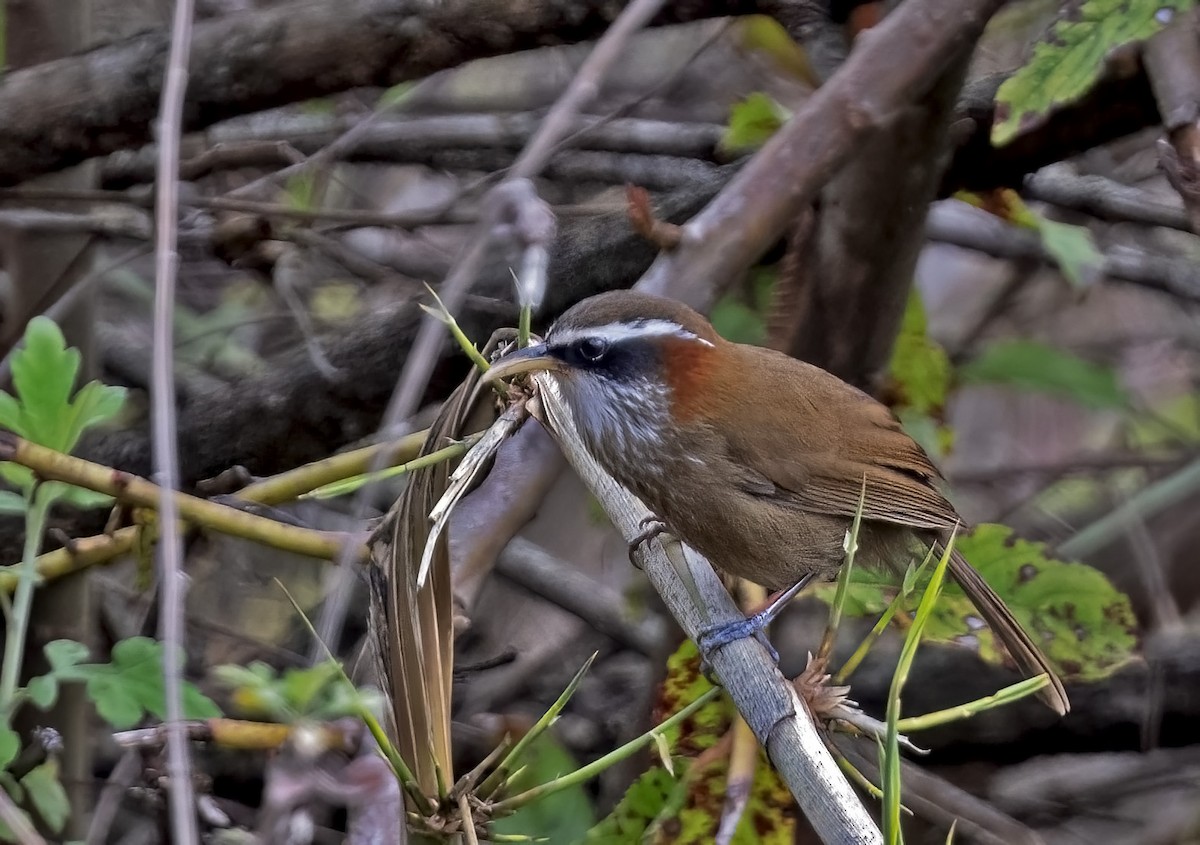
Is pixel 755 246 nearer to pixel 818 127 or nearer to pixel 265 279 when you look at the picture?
pixel 818 127

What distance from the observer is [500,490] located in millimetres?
2424

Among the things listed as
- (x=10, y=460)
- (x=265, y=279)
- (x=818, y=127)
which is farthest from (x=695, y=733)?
(x=265, y=279)

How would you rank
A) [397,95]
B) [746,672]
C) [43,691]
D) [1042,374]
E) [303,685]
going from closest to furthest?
1. [303,685]
2. [43,691]
3. [746,672]
4. [1042,374]
5. [397,95]

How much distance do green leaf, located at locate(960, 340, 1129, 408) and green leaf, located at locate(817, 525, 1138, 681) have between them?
2.79ft

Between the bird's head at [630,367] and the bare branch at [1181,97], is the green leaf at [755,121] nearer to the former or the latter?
the bird's head at [630,367]

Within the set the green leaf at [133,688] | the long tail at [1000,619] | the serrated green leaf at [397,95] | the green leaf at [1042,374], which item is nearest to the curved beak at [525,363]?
the green leaf at [133,688]

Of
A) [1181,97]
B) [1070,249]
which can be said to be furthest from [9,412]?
[1070,249]

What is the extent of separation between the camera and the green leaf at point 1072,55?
2.48 metres

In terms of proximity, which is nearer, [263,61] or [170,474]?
[170,474]

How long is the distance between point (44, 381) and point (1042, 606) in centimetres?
232

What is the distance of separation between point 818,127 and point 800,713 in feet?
4.26

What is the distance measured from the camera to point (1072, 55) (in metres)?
2.62

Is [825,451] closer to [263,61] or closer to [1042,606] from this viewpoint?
[1042,606]

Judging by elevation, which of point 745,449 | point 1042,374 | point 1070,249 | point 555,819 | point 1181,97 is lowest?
point 555,819
